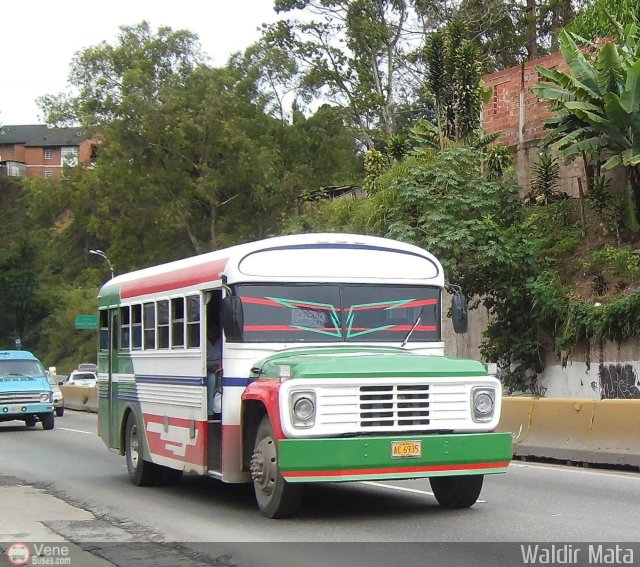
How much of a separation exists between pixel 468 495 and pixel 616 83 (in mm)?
15676

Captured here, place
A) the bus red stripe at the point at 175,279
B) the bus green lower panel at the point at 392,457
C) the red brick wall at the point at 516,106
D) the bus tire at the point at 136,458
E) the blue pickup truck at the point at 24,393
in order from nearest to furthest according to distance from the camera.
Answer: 1. the bus green lower panel at the point at 392,457
2. the bus red stripe at the point at 175,279
3. the bus tire at the point at 136,458
4. the blue pickup truck at the point at 24,393
5. the red brick wall at the point at 516,106

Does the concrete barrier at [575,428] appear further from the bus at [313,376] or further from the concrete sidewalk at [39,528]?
the concrete sidewalk at [39,528]

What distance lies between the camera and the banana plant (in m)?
23.8

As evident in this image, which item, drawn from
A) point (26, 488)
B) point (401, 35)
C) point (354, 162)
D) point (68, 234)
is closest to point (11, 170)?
point (68, 234)

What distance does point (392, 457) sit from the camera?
32.2ft

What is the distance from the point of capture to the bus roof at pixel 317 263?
11.1 metres

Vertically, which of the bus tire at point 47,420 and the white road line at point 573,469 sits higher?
the white road line at point 573,469

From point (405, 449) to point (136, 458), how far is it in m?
5.43

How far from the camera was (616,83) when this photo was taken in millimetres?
24234

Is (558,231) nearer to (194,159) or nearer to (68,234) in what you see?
(194,159)

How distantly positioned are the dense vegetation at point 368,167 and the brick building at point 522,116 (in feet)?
2.04

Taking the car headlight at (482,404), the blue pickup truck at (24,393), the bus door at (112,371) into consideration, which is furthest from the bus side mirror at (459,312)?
the blue pickup truck at (24,393)

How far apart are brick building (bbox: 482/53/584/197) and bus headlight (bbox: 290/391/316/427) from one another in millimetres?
19928

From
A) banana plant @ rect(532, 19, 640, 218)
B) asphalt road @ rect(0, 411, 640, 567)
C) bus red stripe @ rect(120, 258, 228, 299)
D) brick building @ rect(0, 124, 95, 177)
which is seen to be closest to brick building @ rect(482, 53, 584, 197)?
banana plant @ rect(532, 19, 640, 218)
